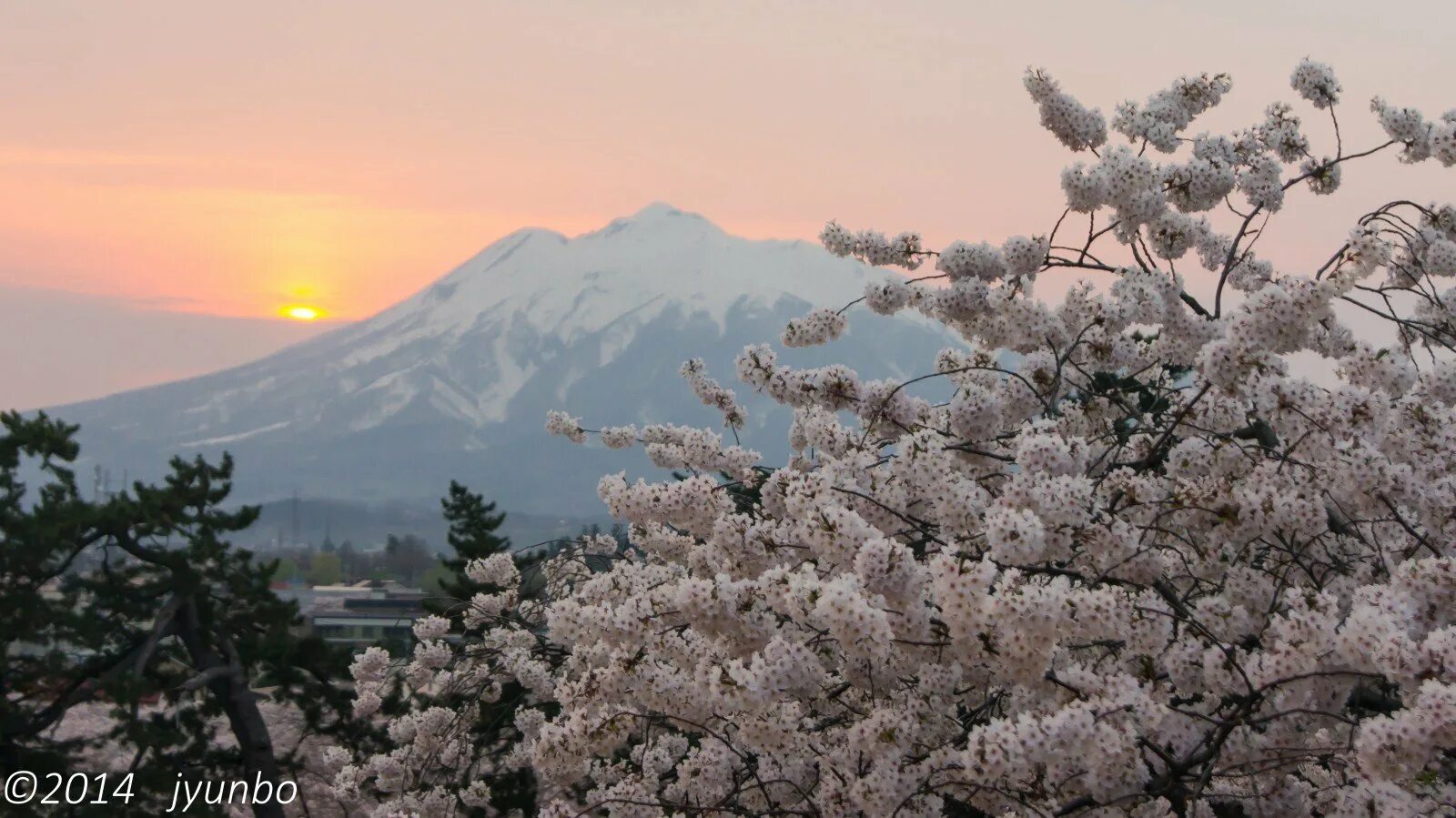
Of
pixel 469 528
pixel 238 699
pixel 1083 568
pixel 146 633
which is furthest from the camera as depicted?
pixel 469 528

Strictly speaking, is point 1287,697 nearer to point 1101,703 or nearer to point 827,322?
point 1101,703

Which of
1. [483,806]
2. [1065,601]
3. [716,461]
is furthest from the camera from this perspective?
[483,806]

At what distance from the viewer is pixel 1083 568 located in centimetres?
516

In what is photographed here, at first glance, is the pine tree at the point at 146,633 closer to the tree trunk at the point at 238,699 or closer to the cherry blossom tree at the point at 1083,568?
the tree trunk at the point at 238,699

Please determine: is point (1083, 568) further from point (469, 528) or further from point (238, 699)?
point (469, 528)

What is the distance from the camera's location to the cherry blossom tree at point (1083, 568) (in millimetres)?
4031

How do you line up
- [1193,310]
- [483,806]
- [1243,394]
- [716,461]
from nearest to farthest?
[1243,394], [1193,310], [716,461], [483,806]

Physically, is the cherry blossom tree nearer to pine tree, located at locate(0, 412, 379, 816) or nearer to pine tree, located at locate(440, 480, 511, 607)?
pine tree, located at locate(0, 412, 379, 816)

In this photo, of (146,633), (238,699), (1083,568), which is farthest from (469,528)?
(1083,568)

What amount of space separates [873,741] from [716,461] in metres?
3.20

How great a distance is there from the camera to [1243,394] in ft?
17.3

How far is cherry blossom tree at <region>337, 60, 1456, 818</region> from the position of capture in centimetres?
403

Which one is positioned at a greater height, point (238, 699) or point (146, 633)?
point (146, 633)

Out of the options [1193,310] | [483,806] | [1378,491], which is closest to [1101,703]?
[1378,491]
